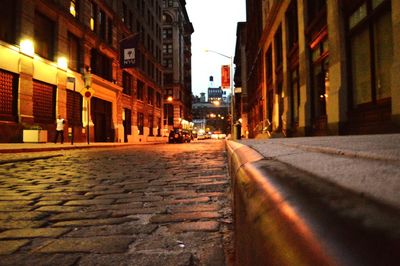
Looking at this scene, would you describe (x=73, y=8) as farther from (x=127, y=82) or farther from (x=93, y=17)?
(x=127, y=82)

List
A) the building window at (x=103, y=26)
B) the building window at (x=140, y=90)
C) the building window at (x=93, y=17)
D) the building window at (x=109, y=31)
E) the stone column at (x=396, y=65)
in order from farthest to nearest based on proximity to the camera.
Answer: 1. the building window at (x=140, y=90)
2. the building window at (x=109, y=31)
3. the building window at (x=103, y=26)
4. the building window at (x=93, y=17)
5. the stone column at (x=396, y=65)

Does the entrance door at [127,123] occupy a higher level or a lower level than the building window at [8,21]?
lower

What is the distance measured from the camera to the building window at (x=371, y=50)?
8289 mm

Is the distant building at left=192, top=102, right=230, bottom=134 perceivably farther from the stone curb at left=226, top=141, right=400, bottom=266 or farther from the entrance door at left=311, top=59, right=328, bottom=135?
the stone curb at left=226, top=141, right=400, bottom=266

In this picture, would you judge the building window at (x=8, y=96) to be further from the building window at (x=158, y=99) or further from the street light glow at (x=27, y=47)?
the building window at (x=158, y=99)

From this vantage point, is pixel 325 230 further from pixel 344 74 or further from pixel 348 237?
pixel 344 74

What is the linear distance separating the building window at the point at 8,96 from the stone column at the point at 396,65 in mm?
17106

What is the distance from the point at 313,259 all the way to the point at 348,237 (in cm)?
6

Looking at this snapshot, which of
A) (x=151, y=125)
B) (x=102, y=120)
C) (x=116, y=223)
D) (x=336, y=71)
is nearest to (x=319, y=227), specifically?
(x=116, y=223)

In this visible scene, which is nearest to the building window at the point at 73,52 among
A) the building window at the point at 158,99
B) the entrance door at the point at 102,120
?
the entrance door at the point at 102,120

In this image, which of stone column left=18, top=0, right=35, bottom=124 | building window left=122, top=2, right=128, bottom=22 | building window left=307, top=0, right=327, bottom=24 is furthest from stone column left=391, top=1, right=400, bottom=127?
building window left=122, top=2, right=128, bottom=22

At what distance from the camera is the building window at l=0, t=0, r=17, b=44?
60.2 feet

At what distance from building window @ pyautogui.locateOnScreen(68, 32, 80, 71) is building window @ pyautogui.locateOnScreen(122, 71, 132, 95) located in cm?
1000

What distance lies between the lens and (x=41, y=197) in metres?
4.40
